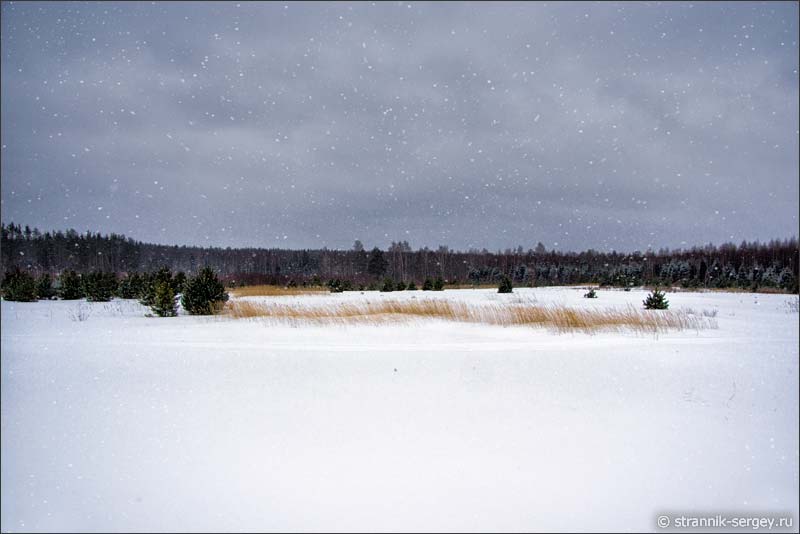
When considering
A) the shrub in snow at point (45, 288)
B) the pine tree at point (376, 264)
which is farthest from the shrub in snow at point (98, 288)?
the pine tree at point (376, 264)

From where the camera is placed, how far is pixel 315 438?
4.65m

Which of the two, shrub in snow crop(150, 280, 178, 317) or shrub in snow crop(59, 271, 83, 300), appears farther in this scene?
shrub in snow crop(59, 271, 83, 300)

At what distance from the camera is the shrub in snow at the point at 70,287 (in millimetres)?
23219

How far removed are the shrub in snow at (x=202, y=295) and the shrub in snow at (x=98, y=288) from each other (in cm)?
917

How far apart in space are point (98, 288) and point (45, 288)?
2386 millimetres

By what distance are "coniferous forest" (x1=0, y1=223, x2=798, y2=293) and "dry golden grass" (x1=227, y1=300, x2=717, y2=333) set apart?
517cm

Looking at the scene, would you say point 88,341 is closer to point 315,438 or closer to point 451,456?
point 315,438

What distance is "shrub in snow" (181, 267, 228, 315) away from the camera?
54.5ft

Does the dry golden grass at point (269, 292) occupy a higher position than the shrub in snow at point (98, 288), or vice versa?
the shrub in snow at point (98, 288)

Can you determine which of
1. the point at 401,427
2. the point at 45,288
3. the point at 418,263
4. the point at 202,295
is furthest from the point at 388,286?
the point at 418,263

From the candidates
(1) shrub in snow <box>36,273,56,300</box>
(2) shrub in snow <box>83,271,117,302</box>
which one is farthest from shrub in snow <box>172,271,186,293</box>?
(1) shrub in snow <box>36,273,56,300</box>

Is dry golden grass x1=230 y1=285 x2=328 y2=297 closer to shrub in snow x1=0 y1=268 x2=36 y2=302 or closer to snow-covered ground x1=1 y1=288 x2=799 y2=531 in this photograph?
shrub in snow x1=0 y1=268 x2=36 y2=302

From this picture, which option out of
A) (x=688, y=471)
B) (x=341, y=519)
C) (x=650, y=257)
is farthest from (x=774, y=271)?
(x=341, y=519)

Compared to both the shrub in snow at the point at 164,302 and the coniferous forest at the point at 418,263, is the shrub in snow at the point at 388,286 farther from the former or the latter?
the shrub in snow at the point at 164,302
